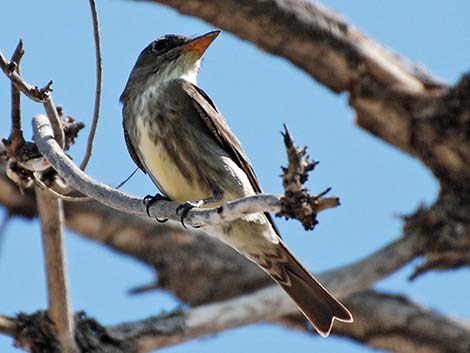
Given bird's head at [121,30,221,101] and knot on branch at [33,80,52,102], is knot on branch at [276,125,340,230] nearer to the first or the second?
knot on branch at [33,80,52,102]

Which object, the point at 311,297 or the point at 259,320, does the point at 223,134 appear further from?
the point at 259,320

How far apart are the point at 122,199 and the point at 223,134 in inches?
44.1

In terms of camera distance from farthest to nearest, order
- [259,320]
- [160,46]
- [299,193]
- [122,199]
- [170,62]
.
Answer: [259,320]
[160,46]
[170,62]
[122,199]
[299,193]

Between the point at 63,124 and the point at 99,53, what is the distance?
52 cm

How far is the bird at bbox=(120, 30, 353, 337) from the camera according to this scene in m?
5.27

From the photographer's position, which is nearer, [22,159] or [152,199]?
[22,159]

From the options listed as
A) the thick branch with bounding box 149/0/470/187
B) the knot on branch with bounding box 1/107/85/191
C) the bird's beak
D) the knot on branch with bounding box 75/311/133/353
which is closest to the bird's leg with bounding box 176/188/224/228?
the knot on branch with bounding box 1/107/85/191

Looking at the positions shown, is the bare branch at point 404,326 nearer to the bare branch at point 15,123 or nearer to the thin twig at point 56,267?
the thin twig at point 56,267

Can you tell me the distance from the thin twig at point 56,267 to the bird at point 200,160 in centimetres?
51

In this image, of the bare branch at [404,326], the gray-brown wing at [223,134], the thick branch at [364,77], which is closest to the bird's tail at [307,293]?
the gray-brown wing at [223,134]

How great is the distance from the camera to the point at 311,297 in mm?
5598

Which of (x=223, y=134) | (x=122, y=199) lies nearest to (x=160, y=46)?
(x=223, y=134)

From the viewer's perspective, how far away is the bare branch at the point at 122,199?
398 centimetres

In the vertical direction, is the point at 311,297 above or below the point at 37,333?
below
